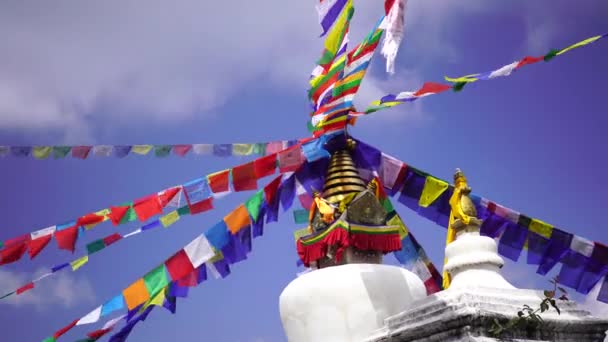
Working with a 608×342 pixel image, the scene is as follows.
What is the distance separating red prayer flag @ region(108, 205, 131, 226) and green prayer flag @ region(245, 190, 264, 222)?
1.58m

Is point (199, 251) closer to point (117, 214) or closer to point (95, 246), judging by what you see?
point (117, 214)

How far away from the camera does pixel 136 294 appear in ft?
23.9

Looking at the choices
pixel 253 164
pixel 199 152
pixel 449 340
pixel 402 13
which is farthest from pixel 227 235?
pixel 449 340

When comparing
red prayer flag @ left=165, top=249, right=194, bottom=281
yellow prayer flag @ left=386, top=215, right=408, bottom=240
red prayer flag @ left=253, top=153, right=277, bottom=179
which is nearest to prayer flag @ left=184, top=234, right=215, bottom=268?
red prayer flag @ left=165, top=249, right=194, bottom=281

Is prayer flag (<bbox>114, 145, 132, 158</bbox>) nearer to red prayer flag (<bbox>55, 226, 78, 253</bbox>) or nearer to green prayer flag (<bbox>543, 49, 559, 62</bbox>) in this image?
red prayer flag (<bbox>55, 226, 78, 253</bbox>)

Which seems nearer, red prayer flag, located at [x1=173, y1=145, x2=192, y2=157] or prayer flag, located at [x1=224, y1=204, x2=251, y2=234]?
prayer flag, located at [x1=224, y1=204, x2=251, y2=234]

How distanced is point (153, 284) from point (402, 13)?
4.34 meters

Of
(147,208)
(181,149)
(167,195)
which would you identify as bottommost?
(147,208)

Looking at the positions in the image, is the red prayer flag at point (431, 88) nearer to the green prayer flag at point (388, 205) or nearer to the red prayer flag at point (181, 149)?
the green prayer flag at point (388, 205)

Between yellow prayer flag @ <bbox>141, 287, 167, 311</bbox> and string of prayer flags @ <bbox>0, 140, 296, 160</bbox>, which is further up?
string of prayer flags @ <bbox>0, 140, 296, 160</bbox>

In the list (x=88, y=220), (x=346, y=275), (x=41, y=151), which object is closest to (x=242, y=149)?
(x=88, y=220)

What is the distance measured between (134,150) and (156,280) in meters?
2.11

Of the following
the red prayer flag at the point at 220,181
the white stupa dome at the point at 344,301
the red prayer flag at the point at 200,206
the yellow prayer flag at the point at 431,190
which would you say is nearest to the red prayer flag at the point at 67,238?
the red prayer flag at the point at 200,206

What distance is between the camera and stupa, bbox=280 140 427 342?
5637 mm
